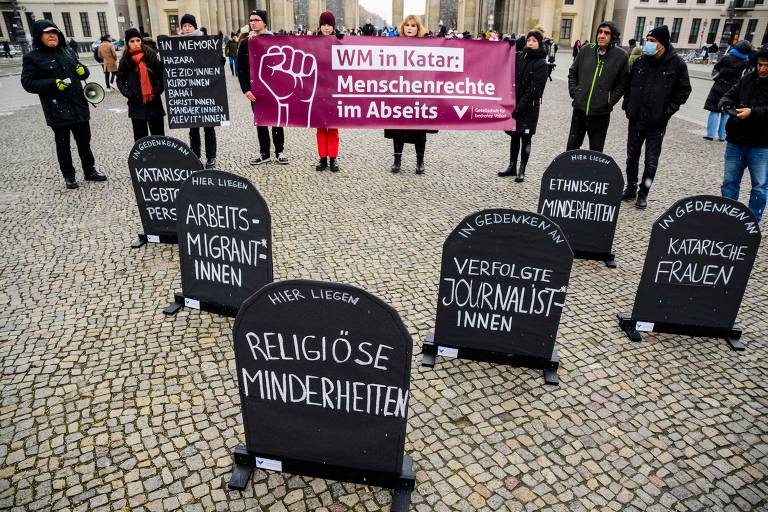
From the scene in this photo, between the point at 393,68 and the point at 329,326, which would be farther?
the point at 393,68

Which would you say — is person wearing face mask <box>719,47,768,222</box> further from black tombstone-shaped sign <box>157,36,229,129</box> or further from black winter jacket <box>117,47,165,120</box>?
black winter jacket <box>117,47,165,120</box>

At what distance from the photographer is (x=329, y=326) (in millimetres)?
2461

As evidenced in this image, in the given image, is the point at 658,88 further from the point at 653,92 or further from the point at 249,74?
the point at 249,74

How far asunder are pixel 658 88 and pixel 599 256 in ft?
8.77

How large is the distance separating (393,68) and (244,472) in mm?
5006

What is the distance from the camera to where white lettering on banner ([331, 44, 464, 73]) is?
20.7 feet

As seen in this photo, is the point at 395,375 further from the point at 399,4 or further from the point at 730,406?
the point at 399,4

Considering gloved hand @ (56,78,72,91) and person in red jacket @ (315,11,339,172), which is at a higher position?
gloved hand @ (56,78,72,91)

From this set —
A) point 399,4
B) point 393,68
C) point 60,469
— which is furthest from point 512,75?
point 399,4

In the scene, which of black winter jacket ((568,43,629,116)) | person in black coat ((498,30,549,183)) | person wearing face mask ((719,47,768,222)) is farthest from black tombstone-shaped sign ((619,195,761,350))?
person in black coat ((498,30,549,183))

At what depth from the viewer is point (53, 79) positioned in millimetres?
7223

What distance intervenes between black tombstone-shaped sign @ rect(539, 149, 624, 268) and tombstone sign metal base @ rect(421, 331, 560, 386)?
196cm

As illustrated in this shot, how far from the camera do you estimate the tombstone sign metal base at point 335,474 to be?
2.77 metres

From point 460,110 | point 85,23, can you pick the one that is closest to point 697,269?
point 460,110
